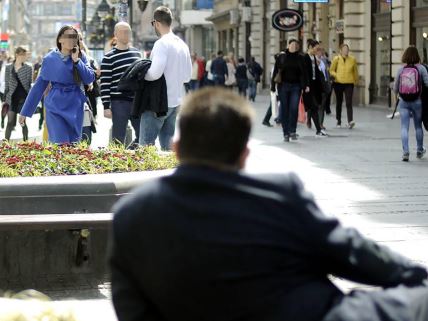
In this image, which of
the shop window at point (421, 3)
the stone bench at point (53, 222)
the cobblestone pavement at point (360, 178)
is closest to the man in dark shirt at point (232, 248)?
the cobblestone pavement at point (360, 178)

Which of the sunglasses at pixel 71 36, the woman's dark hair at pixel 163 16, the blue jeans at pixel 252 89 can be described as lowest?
the blue jeans at pixel 252 89

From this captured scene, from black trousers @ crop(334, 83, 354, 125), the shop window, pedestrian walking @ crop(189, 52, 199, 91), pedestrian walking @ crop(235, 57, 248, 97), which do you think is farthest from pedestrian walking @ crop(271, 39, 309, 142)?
pedestrian walking @ crop(189, 52, 199, 91)

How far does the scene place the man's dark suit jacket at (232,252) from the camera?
10.3 ft

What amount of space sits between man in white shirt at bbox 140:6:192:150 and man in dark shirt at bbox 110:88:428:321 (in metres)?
8.55

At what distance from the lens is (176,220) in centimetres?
318

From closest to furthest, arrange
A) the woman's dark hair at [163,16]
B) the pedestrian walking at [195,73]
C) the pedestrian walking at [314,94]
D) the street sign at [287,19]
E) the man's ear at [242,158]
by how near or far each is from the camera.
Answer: the man's ear at [242,158]
the woman's dark hair at [163,16]
the pedestrian walking at [314,94]
the street sign at [287,19]
the pedestrian walking at [195,73]

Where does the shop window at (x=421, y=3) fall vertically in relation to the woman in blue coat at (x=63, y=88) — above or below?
above

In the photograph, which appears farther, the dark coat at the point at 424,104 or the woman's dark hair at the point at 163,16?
the dark coat at the point at 424,104

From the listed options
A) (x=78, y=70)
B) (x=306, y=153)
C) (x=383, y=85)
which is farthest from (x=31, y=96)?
(x=383, y=85)

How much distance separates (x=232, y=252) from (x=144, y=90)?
901cm

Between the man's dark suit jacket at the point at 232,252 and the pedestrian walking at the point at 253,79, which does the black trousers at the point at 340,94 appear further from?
the man's dark suit jacket at the point at 232,252

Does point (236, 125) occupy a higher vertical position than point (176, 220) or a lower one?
higher

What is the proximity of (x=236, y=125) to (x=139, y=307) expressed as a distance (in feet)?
1.86

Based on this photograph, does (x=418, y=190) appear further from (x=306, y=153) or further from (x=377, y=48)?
(x=377, y=48)
